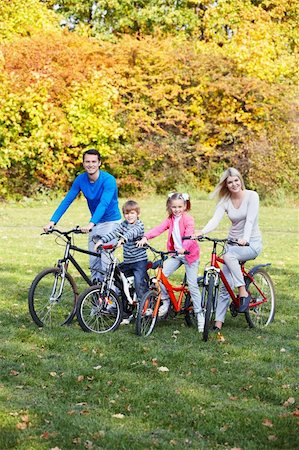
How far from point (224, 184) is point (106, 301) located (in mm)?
1663

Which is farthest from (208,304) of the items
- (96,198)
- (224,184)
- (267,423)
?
(267,423)

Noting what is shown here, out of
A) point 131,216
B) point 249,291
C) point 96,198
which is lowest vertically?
point 249,291

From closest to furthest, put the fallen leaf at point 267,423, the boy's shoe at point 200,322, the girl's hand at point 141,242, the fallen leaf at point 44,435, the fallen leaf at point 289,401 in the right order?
the fallen leaf at point 44,435 < the fallen leaf at point 267,423 < the fallen leaf at point 289,401 < the girl's hand at point 141,242 < the boy's shoe at point 200,322

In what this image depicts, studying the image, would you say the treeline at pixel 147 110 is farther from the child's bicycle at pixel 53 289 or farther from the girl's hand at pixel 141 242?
the girl's hand at pixel 141 242

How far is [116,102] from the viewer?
86.3ft

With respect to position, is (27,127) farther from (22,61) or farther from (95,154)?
(95,154)

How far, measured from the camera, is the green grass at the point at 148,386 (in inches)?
187

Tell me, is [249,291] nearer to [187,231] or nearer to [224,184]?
[187,231]

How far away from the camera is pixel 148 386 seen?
228 inches

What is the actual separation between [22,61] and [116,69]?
3136 mm

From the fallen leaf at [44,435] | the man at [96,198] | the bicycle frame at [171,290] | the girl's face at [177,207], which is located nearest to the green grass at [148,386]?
the fallen leaf at [44,435]

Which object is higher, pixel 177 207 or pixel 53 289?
pixel 177 207

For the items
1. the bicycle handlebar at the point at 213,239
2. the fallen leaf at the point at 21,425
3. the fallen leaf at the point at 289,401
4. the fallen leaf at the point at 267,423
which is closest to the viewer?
the fallen leaf at the point at 21,425

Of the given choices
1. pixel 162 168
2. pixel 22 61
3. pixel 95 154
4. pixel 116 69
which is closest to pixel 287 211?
pixel 162 168
